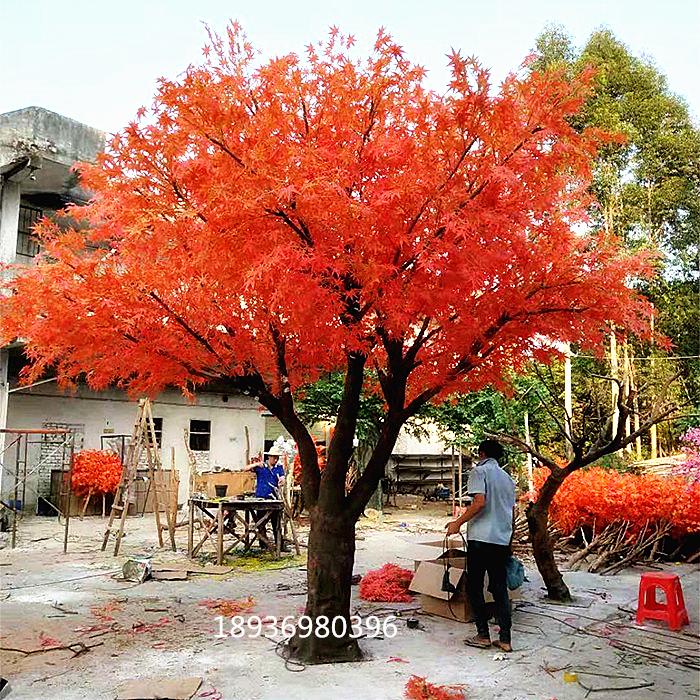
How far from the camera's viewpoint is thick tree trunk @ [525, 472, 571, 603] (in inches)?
291

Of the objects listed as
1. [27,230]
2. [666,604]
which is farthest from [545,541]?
[27,230]

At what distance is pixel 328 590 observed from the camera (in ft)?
18.5

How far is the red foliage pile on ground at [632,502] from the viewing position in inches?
391

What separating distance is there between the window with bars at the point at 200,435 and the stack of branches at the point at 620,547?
11831 millimetres

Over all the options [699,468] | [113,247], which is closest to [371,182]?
[113,247]

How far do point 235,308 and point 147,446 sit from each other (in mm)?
5713

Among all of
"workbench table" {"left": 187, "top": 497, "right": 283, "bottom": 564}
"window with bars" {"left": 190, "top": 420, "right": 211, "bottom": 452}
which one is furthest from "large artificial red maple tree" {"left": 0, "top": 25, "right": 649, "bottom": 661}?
"window with bars" {"left": 190, "top": 420, "right": 211, "bottom": 452}

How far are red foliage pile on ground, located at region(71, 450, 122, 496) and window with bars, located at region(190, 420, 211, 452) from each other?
3567 millimetres

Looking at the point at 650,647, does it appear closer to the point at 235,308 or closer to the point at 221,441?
the point at 235,308

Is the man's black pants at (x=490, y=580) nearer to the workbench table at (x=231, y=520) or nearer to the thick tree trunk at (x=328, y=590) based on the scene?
the thick tree trunk at (x=328, y=590)

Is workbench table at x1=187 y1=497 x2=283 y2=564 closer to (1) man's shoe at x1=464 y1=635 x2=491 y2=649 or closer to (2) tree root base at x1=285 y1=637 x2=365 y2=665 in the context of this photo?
(2) tree root base at x1=285 y1=637 x2=365 y2=665

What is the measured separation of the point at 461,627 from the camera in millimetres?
6340

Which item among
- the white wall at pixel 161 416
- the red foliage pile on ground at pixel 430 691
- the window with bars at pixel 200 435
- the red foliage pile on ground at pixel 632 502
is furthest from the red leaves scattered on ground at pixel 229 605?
the window with bars at pixel 200 435

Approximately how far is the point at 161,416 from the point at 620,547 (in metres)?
12.4
